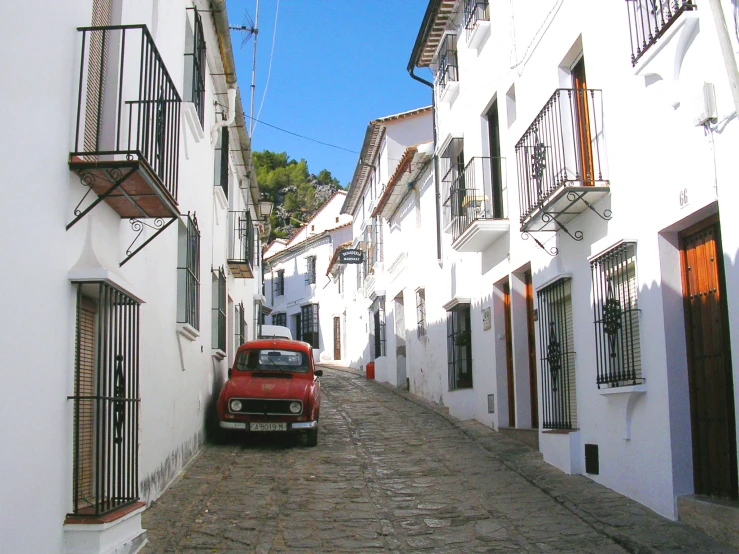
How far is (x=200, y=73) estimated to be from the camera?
1173cm

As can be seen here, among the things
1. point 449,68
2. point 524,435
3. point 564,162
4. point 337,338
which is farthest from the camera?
point 337,338

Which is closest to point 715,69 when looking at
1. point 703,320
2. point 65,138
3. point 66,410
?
point 703,320

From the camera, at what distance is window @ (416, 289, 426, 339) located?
19266 mm

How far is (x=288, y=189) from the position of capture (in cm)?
6494

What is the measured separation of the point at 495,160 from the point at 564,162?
4.43m

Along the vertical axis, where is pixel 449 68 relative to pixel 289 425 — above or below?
above

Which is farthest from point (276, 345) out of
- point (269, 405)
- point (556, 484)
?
point (556, 484)

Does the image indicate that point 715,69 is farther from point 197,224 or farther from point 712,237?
point 197,224

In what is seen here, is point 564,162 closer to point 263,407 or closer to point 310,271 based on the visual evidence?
point 263,407

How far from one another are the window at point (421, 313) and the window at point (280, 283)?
92.7 feet

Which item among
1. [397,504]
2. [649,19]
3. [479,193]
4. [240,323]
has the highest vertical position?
[649,19]

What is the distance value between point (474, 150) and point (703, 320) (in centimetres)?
756

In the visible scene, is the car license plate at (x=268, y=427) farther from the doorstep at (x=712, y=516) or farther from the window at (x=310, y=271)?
the window at (x=310, y=271)

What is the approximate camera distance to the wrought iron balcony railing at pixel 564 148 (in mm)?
8984
